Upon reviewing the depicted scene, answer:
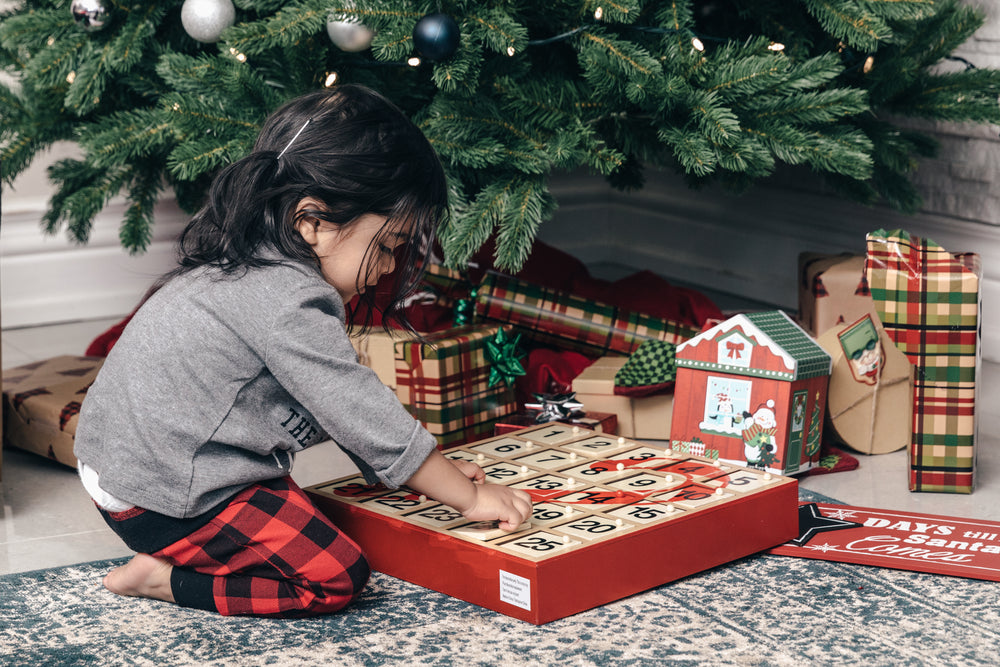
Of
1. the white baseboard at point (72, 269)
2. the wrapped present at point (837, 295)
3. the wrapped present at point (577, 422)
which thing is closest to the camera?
the wrapped present at point (577, 422)

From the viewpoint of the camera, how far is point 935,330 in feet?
4.13

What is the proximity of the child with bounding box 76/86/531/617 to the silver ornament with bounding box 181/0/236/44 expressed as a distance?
48cm

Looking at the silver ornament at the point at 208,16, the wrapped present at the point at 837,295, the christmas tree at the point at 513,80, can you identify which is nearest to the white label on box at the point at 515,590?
the christmas tree at the point at 513,80

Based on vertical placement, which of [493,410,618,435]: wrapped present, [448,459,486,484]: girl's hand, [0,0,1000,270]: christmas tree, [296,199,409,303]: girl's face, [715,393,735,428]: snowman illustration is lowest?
[448,459,486,484]: girl's hand

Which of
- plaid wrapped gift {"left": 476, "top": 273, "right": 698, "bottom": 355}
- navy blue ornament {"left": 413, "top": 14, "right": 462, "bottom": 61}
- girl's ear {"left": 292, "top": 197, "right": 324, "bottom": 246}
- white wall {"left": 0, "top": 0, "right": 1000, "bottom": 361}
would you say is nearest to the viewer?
girl's ear {"left": 292, "top": 197, "right": 324, "bottom": 246}

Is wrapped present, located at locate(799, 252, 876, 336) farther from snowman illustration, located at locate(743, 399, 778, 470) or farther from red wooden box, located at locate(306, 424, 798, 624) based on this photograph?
red wooden box, located at locate(306, 424, 798, 624)

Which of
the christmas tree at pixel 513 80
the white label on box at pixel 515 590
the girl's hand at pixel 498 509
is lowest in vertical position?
the white label on box at pixel 515 590

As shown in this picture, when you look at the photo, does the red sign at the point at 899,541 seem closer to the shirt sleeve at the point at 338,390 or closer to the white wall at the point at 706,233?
the shirt sleeve at the point at 338,390

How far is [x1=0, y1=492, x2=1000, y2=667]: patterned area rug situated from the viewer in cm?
94

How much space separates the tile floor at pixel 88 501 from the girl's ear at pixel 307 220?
0.42 meters

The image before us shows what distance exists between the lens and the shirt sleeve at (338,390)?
1.00 metres

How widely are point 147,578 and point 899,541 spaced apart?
75 cm

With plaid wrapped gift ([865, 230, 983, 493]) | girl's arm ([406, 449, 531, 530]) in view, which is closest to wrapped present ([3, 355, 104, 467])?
girl's arm ([406, 449, 531, 530])

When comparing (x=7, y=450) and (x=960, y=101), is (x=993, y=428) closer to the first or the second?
(x=960, y=101)
